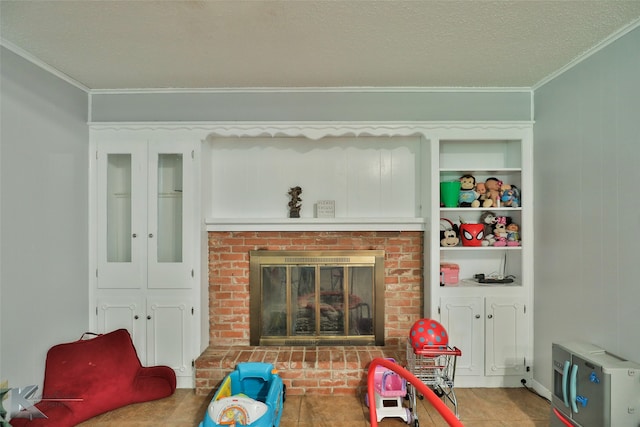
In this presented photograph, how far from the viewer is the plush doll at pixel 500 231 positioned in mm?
3135

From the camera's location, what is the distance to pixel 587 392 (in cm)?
210

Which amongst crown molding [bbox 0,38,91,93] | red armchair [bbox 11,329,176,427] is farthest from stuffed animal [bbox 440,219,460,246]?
crown molding [bbox 0,38,91,93]

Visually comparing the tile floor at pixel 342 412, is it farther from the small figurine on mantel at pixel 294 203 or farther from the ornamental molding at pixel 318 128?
the ornamental molding at pixel 318 128

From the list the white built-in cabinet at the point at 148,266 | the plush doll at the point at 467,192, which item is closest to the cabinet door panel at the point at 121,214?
the white built-in cabinet at the point at 148,266

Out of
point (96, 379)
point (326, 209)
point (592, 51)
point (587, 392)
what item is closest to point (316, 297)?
point (326, 209)

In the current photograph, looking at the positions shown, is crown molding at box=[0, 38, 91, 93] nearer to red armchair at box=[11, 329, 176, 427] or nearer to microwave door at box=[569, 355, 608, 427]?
red armchair at box=[11, 329, 176, 427]

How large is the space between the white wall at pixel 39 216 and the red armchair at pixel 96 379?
0.16 metres

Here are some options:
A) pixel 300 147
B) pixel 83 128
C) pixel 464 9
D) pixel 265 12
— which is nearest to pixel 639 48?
pixel 464 9

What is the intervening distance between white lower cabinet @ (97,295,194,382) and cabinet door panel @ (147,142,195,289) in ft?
0.58

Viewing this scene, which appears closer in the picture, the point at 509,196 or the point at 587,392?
the point at 587,392

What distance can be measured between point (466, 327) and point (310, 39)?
8.70ft

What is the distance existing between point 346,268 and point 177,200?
1.69 meters

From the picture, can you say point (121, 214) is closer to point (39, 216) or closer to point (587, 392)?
point (39, 216)

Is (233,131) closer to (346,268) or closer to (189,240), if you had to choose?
(189,240)
